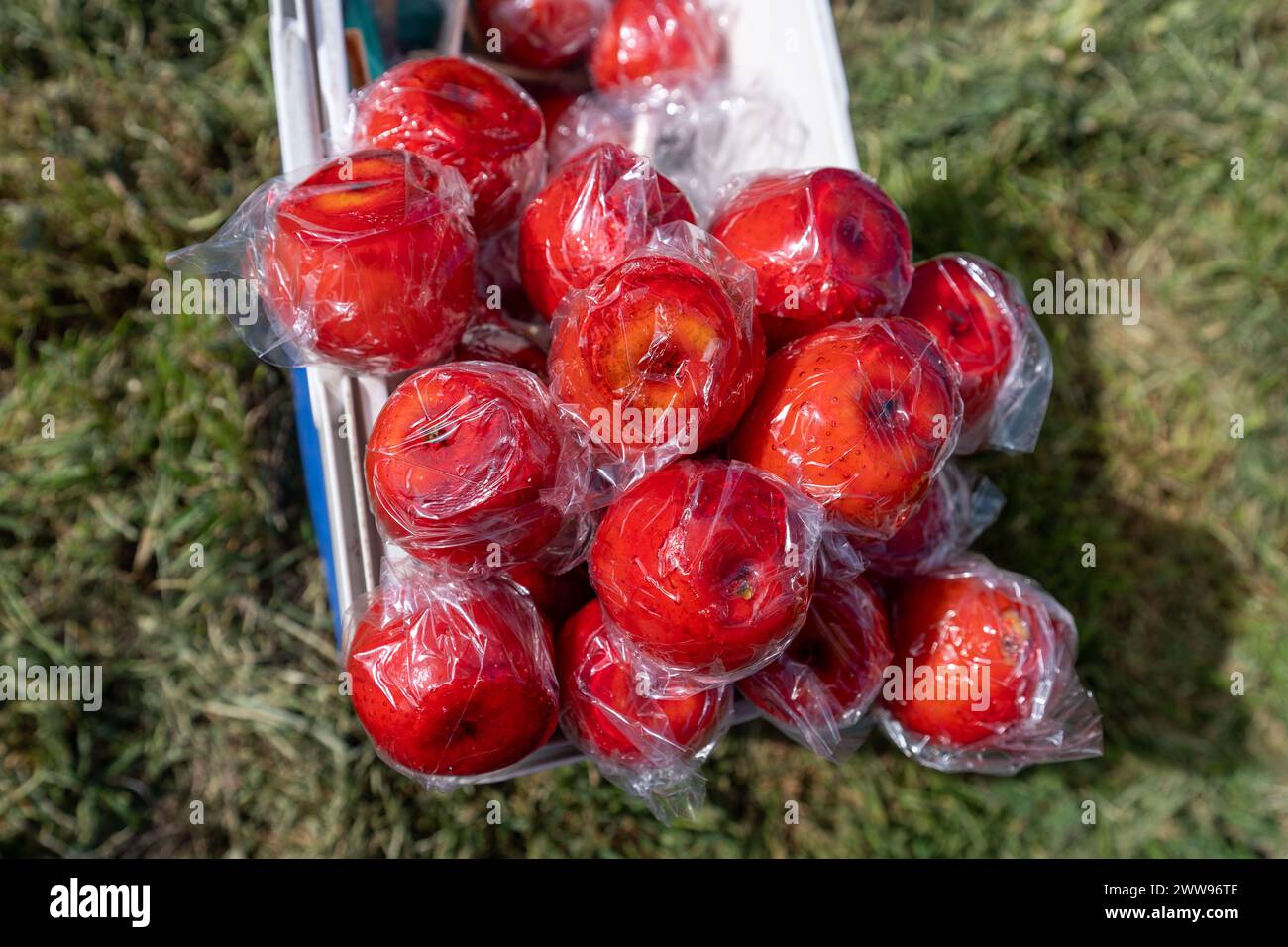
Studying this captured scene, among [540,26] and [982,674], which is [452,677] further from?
[540,26]

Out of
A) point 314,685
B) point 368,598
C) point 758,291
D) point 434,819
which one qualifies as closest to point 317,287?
point 368,598

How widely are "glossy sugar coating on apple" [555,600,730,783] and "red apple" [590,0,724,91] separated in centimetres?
136

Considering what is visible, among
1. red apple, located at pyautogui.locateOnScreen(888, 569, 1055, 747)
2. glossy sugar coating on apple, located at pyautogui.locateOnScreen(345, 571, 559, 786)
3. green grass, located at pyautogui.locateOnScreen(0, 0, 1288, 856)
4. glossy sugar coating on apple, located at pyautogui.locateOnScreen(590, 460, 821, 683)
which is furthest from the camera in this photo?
green grass, located at pyautogui.locateOnScreen(0, 0, 1288, 856)

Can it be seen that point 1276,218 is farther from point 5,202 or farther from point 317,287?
point 5,202

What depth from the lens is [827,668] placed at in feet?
5.60

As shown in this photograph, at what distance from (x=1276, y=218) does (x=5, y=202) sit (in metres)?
4.01

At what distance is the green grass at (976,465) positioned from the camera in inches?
103

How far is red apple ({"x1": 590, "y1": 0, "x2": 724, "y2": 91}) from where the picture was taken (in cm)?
233

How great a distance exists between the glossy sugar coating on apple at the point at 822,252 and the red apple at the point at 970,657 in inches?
22.2

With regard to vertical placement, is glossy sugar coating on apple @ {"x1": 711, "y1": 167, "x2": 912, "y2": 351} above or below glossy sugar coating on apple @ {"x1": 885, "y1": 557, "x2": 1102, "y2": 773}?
above

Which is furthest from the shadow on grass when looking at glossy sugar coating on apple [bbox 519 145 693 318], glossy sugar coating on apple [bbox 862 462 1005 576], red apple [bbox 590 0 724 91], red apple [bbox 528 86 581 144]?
glossy sugar coating on apple [bbox 519 145 693 318]

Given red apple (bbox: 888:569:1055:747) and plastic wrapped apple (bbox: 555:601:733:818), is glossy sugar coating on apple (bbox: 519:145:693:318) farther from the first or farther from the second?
red apple (bbox: 888:569:1055:747)

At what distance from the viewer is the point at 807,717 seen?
1698 millimetres

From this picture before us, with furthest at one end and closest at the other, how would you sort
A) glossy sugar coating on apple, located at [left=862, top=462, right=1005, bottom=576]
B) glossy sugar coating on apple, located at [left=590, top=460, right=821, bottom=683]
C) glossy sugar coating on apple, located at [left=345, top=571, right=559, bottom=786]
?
glossy sugar coating on apple, located at [left=862, top=462, right=1005, bottom=576] < glossy sugar coating on apple, located at [left=345, top=571, right=559, bottom=786] < glossy sugar coating on apple, located at [left=590, top=460, right=821, bottom=683]
